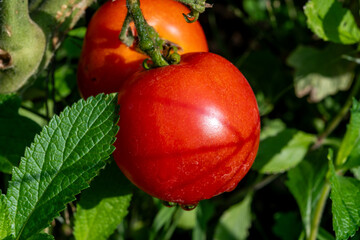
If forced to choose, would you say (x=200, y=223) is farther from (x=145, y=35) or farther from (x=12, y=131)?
(x=145, y=35)

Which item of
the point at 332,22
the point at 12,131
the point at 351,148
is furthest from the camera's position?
the point at 332,22

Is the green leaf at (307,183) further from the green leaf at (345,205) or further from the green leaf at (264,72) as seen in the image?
the green leaf at (264,72)

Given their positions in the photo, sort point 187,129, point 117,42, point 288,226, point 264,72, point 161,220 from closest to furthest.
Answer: point 187,129 < point 117,42 < point 161,220 < point 288,226 < point 264,72

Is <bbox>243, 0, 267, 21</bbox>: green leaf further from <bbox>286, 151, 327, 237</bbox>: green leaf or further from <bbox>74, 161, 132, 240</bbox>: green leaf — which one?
<bbox>74, 161, 132, 240</bbox>: green leaf

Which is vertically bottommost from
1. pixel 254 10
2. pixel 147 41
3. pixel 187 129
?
pixel 254 10

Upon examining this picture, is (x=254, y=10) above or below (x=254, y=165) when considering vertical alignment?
above

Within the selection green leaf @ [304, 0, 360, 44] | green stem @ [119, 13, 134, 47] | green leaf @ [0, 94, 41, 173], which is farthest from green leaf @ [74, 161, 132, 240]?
green leaf @ [304, 0, 360, 44]

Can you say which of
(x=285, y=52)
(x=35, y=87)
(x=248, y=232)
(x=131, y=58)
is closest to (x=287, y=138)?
(x=248, y=232)

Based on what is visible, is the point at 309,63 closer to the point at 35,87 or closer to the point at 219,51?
the point at 219,51

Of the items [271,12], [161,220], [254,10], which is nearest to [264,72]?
[271,12]
